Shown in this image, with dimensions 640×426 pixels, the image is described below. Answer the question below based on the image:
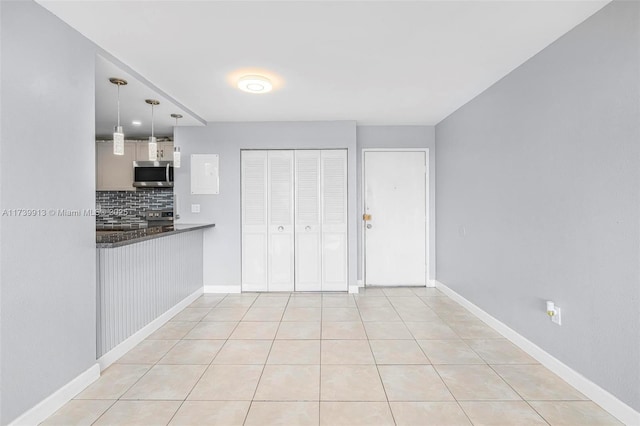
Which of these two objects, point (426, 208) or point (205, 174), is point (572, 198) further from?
point (205, 174)

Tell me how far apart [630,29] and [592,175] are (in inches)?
31.8

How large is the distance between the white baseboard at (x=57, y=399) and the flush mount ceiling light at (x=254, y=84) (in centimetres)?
252

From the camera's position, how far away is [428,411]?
194 cm

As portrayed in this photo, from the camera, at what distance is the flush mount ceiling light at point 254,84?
2920mm

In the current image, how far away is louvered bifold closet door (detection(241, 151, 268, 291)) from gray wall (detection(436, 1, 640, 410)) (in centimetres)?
271

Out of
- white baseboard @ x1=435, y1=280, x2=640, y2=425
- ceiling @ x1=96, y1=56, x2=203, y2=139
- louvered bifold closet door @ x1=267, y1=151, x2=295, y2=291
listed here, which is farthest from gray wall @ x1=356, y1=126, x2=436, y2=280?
ceiling @ x1=96, y1=56, x2=203, y2=139

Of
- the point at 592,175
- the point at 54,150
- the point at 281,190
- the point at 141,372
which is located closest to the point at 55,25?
the point at 54,150

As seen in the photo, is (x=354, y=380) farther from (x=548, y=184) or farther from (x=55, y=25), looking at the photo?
(x=55, y=25)

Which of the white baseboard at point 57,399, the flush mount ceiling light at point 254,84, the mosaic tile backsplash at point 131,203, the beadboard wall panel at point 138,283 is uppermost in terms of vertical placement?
the flush mount ceiling light at point 254,84

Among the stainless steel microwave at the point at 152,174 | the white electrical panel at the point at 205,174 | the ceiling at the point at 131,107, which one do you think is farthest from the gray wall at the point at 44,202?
the stainless steel microwave at the point at 152,174

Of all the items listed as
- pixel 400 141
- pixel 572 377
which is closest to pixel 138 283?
pixel 572 377

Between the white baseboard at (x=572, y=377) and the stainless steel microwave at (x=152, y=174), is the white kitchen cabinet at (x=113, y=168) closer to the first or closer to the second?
the stainless steel microwave at (x=152, y=174)

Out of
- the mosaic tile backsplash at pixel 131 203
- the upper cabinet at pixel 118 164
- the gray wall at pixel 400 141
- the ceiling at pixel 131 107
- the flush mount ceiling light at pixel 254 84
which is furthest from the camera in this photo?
the mosaic tile backsplash at pixel 131 203

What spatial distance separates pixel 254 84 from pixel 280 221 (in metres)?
2.04
